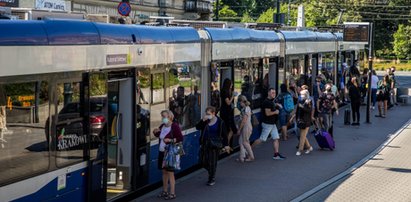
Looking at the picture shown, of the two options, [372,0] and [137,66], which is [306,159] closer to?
[137,66]

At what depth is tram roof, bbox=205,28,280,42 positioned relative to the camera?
48.0 feet

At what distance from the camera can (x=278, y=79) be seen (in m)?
19.7

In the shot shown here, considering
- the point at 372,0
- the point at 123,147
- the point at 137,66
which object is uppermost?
the point at 372,0

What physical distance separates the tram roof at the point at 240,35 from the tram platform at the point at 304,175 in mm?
2839

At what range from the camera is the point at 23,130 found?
7.65 meters

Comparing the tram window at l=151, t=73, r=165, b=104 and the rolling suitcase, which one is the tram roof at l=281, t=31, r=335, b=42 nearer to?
the rolling suitcase

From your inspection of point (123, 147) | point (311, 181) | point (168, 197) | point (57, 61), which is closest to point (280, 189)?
point (311, 181)

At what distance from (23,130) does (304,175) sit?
7.53m

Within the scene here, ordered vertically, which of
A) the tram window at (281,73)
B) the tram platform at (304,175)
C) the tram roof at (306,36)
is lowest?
the tram platform at (304,175)

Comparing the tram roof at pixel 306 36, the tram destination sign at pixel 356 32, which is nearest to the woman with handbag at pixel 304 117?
the tram roof at pixel 306 36

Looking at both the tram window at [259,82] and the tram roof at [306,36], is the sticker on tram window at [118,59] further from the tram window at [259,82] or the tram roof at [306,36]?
the tram roof at [306,36]

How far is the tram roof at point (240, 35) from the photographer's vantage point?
48.0 feet

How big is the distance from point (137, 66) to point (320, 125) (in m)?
8.43

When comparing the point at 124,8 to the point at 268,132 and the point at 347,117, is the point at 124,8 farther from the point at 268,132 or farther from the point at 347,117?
the point at 347,117
